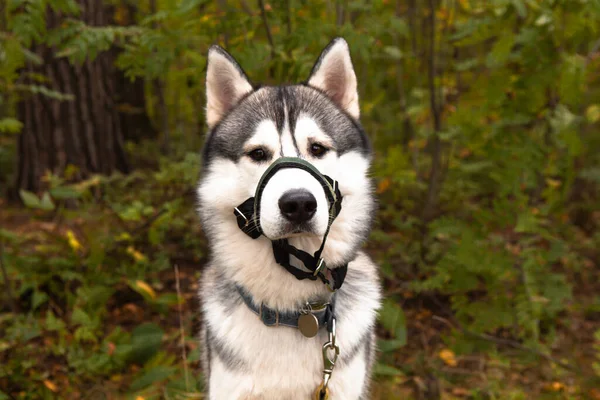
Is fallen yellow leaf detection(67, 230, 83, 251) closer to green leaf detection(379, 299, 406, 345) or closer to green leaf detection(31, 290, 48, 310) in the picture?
green leaf detection(31, 290, 48, 310)

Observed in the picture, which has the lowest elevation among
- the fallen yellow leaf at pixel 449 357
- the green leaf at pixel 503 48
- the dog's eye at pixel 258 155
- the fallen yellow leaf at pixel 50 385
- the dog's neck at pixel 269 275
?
the fallen yellow leaf at pixel 449 357

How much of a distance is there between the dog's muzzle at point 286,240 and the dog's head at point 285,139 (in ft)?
0.23

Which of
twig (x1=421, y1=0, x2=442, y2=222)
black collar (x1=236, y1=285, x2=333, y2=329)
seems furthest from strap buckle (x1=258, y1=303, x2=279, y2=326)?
twig (x1=421, y1=0, x2=442, y2=222)

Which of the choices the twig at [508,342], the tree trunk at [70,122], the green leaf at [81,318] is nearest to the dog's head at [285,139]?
the twig at [508,342]

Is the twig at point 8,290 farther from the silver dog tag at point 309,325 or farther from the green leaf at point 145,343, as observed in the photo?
the silver dog tag at point 309,325

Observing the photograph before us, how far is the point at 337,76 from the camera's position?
97.2 inches

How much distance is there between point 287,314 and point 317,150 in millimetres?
749

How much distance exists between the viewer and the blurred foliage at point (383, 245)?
3.34 m

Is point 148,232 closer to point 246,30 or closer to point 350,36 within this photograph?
point 246,30

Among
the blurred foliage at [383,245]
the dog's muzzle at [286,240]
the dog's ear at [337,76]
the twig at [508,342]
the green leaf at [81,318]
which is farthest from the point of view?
the green leaf at [81,318]

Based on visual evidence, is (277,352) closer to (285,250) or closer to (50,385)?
(285,250)

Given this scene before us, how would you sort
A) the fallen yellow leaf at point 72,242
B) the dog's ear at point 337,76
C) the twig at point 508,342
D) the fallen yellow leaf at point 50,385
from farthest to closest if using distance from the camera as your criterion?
the fallen yellow leaf at point 72,242 < the twig at point 508,342 < the fallen yellow leaf at point 50,385 < the dog's ear at point 337,76

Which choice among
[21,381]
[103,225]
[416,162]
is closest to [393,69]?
[416,162]

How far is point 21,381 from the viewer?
10.6 ft
